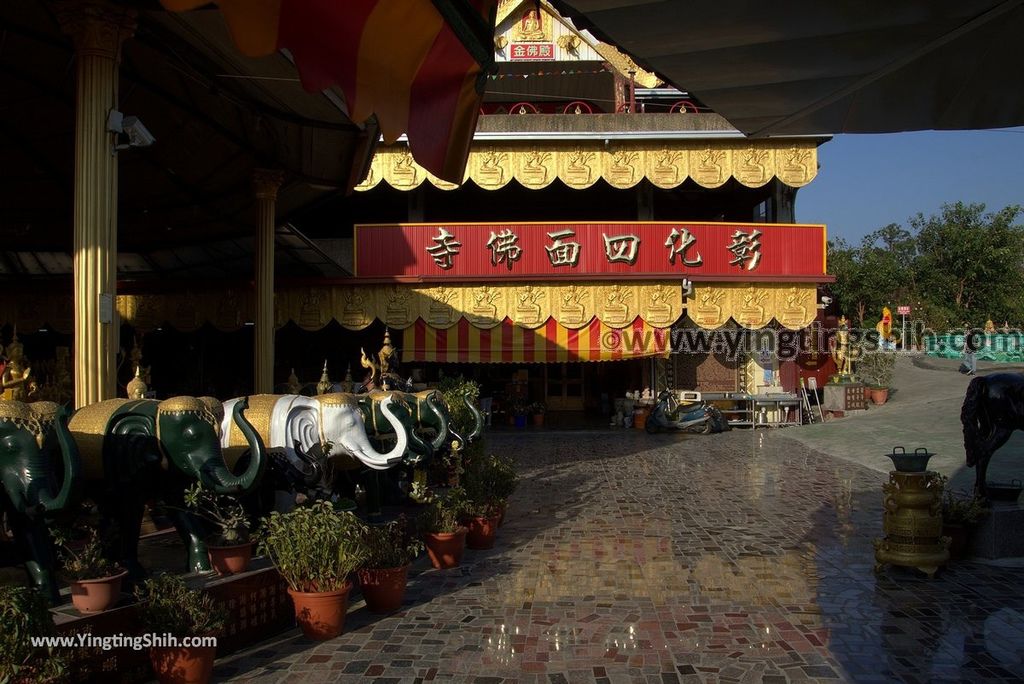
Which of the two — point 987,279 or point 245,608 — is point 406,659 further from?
point 987,279

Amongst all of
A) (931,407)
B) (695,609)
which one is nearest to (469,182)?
(931,407)

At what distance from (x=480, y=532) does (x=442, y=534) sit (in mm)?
973

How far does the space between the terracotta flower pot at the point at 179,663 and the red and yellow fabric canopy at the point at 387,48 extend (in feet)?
13.7

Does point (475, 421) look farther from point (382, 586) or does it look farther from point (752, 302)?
point (752, 302)

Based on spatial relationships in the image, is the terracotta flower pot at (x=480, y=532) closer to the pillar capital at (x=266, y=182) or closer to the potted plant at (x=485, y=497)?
the potted plant at (x=485, y=497)

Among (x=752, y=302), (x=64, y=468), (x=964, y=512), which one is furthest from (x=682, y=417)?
(x=64, y=468)

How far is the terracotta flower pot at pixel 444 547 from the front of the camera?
28.7 feet

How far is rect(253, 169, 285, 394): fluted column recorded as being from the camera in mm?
15883

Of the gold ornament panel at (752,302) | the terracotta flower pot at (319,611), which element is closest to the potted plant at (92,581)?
the terracotta flower pot at (319,611)

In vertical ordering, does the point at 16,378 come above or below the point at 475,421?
above

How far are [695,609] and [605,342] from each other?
15.1m

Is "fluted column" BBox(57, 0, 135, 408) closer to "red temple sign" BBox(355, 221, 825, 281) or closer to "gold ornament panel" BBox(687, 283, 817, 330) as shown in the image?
"red temple sign" BBox(355, 221, 825, 281)

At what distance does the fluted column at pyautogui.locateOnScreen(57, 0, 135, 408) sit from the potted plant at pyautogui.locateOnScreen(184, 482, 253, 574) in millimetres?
2859

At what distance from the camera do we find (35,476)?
219 inches
